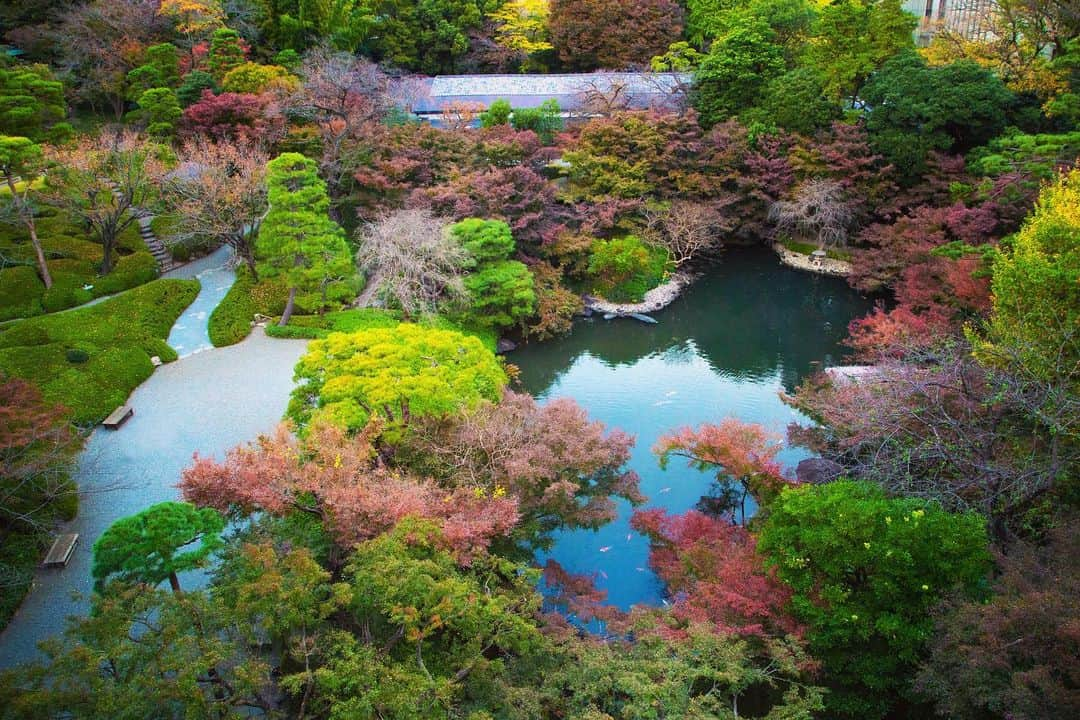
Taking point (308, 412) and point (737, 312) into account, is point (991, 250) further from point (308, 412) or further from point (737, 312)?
point (308, 412)

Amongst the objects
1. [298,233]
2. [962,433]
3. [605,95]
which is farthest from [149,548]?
[605,95]

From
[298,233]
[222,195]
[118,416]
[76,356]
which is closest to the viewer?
[118,416]

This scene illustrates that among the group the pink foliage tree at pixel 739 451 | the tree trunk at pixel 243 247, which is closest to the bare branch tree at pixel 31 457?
the tree trunk at pixel 243 247

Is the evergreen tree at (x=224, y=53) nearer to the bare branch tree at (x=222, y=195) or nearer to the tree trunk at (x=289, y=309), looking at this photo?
the bare branch tree at (x=222, y=195)

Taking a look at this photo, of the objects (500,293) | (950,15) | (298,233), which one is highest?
(950,15)

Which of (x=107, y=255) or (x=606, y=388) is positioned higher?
(x=107, y=255)

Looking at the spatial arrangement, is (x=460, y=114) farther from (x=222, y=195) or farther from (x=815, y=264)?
(x=815, y=264)
